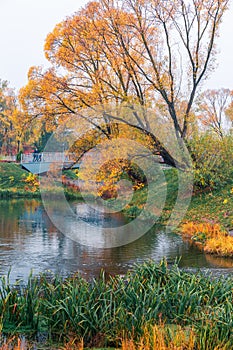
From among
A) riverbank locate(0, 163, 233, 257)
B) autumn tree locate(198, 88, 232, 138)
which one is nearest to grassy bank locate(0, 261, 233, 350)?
riverbank locate(0, 163, 233, 257)

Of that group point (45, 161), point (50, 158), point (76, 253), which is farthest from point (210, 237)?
point (45, 161)

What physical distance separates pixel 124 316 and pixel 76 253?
389 inches

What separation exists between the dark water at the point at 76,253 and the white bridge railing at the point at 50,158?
4049 mm

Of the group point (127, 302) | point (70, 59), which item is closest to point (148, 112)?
point (70, 59)

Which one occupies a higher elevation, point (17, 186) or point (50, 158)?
point (50, 158)

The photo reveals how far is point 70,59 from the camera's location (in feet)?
87.5

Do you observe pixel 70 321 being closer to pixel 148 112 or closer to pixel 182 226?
pixel 182 226

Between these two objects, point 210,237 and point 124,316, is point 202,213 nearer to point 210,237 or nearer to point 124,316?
point 210,237

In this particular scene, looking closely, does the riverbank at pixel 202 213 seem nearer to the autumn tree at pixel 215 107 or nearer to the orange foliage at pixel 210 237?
the orange foliage at pixel 210 237

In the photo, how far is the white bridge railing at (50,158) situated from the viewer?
27.1m

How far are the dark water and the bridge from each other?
154 inches

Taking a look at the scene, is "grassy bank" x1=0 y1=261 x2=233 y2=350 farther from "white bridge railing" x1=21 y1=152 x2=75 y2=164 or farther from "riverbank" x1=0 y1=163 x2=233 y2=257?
"white bridge railing" x1=21 y1=152 x2=75 y2=164

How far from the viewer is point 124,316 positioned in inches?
314

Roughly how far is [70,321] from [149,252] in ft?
33.3
